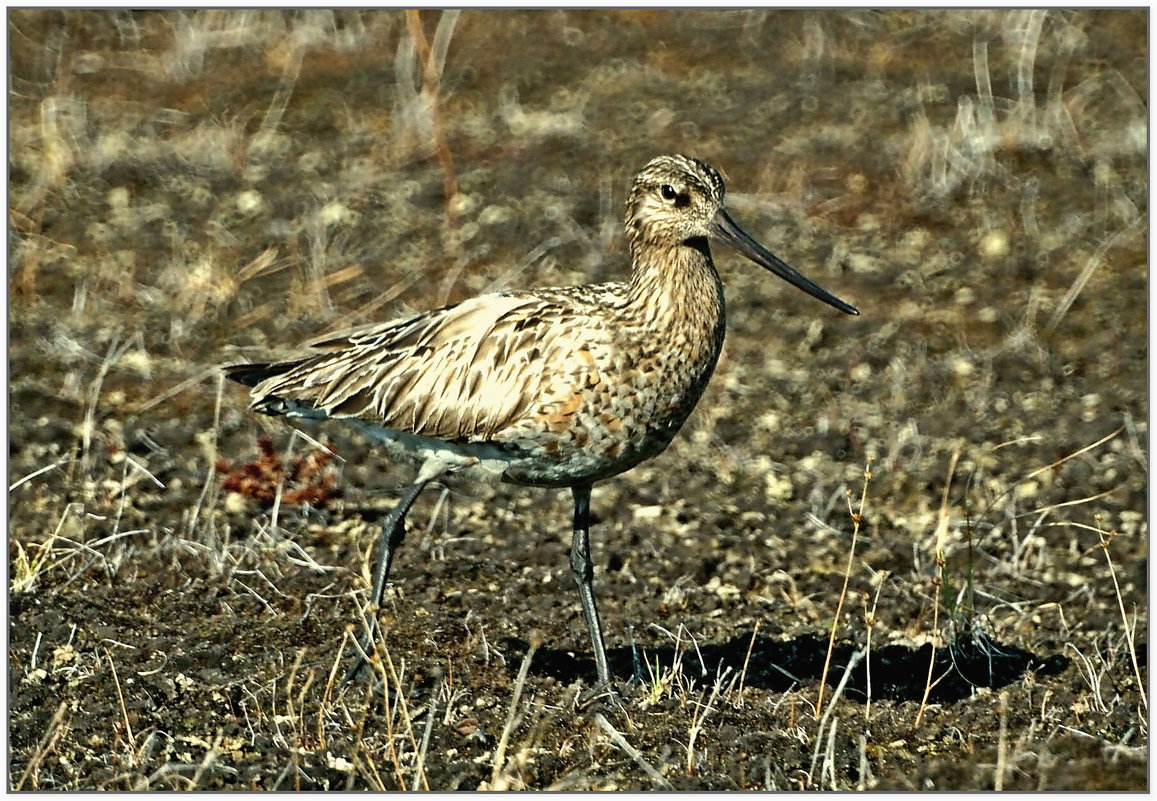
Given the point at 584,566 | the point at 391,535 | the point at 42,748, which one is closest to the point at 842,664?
the point at 584,566

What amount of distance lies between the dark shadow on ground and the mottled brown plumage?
0.88 ft

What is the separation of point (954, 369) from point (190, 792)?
541 cm

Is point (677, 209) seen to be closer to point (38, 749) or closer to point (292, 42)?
point (38, 749)

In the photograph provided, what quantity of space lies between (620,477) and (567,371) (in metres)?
2.35

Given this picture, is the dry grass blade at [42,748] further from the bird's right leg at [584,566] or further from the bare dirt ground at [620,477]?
the bird's right leg at [584,566]

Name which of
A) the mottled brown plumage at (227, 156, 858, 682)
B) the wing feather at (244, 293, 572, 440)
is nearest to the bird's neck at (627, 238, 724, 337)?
the mottled brown plumage at (227, 156, 858, 682)

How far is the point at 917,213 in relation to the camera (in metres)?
11.2

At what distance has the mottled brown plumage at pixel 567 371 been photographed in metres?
6.39

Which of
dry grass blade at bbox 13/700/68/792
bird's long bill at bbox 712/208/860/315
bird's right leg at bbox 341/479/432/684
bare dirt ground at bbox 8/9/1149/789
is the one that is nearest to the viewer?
dry grass blade at bbox 13/700/68/792

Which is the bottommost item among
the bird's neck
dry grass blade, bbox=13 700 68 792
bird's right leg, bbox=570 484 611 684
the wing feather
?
dry grass blade, bbox=13 700 68 792

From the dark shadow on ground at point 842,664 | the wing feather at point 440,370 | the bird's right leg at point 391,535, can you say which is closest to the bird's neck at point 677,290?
the wing feather at point 440,370

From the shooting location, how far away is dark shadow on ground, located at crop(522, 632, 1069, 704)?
6.78 meters

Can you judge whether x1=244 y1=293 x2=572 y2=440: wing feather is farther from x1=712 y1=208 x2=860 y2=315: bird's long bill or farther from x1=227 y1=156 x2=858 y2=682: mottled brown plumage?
x1=712 y1=208 x2=860 y2=315: bird's long bill

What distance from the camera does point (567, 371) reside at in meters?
6.41
